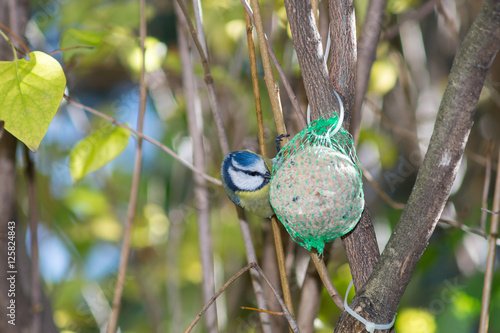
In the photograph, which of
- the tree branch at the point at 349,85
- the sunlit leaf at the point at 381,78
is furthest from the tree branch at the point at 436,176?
the sunlit leaf at the point at 381,78

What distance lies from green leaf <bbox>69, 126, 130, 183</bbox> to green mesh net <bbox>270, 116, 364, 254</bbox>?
32 cm

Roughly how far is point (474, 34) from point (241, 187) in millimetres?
604

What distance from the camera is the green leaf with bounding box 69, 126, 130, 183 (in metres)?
0.80

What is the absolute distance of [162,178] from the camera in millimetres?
1627

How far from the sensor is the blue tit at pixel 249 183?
3.12 ft

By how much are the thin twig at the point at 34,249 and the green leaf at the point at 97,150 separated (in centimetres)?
25

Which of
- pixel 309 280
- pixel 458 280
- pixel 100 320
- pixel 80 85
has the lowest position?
pixel 100 320

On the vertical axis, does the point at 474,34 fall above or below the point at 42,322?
Answer: above

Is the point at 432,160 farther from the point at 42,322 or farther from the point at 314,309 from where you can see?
the point at 42,322

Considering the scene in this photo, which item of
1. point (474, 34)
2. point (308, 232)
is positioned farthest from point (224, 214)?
point (474, 34)

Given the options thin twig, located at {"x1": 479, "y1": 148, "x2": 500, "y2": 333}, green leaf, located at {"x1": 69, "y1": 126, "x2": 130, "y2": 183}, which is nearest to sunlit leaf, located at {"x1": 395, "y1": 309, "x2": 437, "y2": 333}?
thin twig, located at {"x1": 479, "y1": 148, "x2": 500, "y2": 333}

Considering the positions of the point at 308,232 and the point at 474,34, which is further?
the point at 308,232

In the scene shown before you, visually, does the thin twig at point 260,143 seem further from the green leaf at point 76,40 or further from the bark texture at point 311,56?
the green leaf at point 76,40

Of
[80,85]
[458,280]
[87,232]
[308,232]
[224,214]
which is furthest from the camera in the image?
[80,85]
